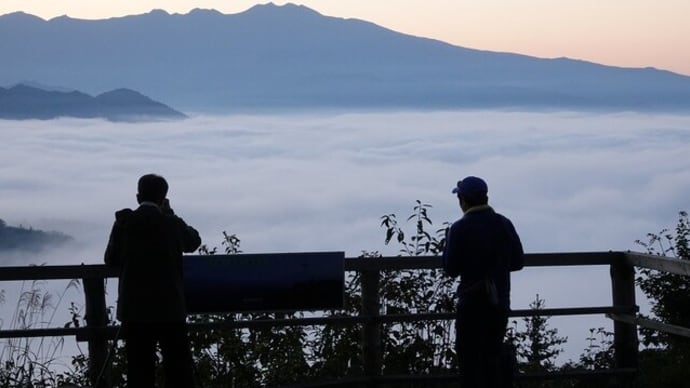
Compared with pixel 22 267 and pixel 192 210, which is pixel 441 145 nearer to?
pixel 192 210

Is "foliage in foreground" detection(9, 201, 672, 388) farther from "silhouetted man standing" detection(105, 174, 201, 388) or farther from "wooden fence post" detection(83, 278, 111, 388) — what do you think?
"silhouetted man standing" detection(105, 174, 201, 388)

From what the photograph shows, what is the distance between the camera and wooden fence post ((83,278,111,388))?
7328 mm

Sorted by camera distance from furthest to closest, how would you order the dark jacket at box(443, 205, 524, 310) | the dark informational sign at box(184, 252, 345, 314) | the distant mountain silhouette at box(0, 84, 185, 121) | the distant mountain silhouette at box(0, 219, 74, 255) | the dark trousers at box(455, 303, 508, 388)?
the distant mountain silhouette at box(0, 84, 185, 121) < the distant mountain silhouette at box(0, 219, 74, 255) < the dark informational sign at box(184, 252, 345, 314) < the dark trousers at box(455, 303, 508, 388) < the dark jacket at box(443, 205, 524, 310)

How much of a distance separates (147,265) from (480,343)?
73.6 inches

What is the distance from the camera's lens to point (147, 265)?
6.61m

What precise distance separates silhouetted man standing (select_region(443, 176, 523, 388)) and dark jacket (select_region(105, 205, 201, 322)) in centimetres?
152

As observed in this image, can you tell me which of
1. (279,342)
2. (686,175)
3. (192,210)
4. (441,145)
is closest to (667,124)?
(441,145)

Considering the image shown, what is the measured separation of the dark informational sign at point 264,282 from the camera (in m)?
7.53

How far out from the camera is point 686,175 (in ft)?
412

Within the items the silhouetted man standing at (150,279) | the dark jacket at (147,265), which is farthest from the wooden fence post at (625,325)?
the dark jacket at (147,265)

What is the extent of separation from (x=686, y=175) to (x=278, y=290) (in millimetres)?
123387

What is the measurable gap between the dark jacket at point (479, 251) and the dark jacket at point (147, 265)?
1.52m

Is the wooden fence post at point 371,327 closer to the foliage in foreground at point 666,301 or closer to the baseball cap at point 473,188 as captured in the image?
the baseball cap at point 473,188

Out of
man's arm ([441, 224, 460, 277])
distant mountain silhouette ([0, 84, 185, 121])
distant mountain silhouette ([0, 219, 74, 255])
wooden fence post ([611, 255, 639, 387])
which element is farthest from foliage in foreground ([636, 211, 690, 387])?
distant mountain silhouette ([0, 84, 185, 121])
